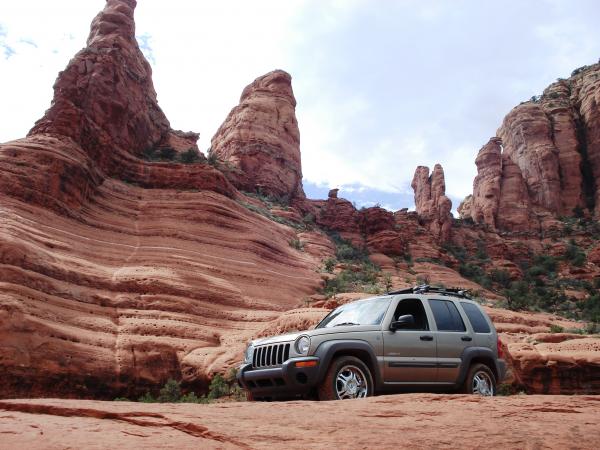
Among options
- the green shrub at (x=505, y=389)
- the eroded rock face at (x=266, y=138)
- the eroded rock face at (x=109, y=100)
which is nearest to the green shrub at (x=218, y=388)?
the green shrub at (x=505, y=389)

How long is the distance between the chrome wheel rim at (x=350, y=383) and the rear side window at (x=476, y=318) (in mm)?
2657

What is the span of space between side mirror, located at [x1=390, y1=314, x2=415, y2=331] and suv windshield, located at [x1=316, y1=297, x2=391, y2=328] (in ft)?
0.87

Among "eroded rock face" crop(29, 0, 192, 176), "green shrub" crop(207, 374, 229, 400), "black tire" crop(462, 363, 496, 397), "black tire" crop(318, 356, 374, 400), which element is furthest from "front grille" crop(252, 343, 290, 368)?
"eroded rock face" crop(29, 0, 192, 176)

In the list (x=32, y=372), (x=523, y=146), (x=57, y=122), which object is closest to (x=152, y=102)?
(x=57, y=122)

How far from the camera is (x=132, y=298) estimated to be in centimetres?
1998

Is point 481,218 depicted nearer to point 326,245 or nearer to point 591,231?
point 591,231

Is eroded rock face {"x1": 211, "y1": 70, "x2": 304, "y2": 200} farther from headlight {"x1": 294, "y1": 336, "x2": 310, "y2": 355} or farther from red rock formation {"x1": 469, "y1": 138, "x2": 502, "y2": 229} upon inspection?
headlight {"x1": 294, "y1": 336, "x2": 310, "y2": 355}

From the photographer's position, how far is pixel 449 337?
28.4 ft

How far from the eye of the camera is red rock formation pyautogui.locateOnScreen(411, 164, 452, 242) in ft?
217

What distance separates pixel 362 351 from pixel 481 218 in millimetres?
73019

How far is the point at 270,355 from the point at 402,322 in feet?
6.49

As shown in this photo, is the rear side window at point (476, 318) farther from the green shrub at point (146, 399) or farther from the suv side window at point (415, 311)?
the green shrub at point (146, 399)

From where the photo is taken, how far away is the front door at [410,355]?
791 cm

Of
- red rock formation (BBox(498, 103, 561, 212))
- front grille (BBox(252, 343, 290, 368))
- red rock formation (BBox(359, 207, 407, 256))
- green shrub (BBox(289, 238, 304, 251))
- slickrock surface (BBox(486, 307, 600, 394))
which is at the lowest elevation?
slickrock surface (BBox(486, 307, 600, 394))
